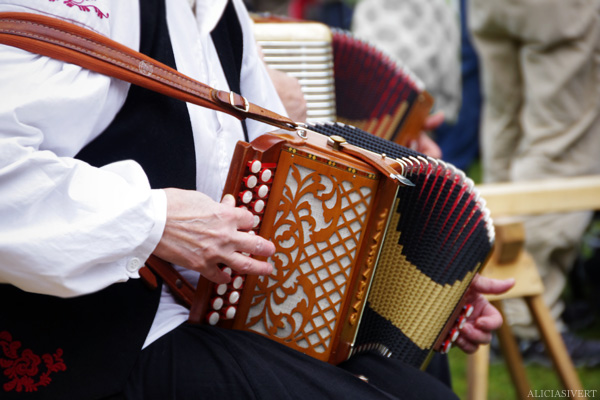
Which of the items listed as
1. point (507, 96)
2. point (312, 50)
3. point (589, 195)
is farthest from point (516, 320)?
point (312, 50)

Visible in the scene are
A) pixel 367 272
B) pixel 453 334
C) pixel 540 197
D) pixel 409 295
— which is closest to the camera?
pixel 367 272

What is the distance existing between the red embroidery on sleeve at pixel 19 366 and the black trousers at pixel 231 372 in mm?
156

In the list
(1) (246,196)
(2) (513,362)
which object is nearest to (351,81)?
(2) (513,362)

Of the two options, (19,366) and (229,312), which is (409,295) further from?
(19,366)

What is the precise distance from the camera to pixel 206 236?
117 cm

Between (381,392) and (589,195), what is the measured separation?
134cm

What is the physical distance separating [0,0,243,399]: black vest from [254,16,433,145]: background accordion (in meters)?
0.87

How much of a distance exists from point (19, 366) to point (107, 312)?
17 cm

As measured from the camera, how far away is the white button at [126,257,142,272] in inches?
44.1

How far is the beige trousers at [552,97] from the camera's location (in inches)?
124

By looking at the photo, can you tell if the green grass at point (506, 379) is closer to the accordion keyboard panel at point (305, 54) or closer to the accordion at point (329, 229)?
the accordion keyboard panel at point (305, 54)

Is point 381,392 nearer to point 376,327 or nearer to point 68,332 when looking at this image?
point 376,327

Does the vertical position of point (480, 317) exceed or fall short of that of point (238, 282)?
it falls short

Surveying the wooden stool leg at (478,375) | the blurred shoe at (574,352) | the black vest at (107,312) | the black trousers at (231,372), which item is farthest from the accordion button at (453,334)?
the blurred shoe at (574,352)
